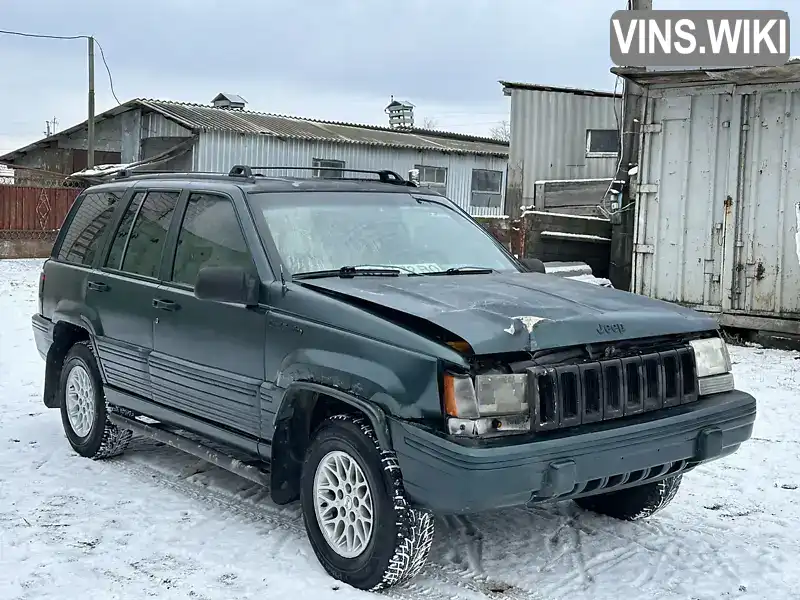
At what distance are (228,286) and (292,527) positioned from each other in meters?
1.32

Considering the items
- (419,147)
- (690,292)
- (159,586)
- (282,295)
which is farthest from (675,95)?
(419,147)

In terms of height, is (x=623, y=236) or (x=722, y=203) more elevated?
(x=722, y=203)

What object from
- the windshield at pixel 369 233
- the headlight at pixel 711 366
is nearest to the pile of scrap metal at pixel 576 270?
the windshield at pixel 369 233

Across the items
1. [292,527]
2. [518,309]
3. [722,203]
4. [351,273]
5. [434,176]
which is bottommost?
[292,527]

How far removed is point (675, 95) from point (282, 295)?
26.2 ft

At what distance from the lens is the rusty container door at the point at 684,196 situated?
424 inches

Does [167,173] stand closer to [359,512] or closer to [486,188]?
[359,512]

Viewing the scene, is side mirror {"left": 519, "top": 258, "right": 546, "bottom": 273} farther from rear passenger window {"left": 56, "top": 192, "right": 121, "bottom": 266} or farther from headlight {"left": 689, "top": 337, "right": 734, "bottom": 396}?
rear passenger window {"left": 56, "top": 192, "right": 121, "bottom": 266}

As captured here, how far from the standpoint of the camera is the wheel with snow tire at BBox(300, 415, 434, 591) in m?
3.82

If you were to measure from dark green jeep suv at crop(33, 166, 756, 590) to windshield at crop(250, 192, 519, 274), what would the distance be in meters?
0.01

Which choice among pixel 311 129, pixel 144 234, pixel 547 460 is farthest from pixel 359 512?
pixel 311 129

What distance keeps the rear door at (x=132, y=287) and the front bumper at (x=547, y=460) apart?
7.40ft

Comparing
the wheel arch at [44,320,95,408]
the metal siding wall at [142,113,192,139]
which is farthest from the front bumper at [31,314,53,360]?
the metal siding wall at [142,113,192,139]

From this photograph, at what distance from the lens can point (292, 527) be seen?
15.7ft
